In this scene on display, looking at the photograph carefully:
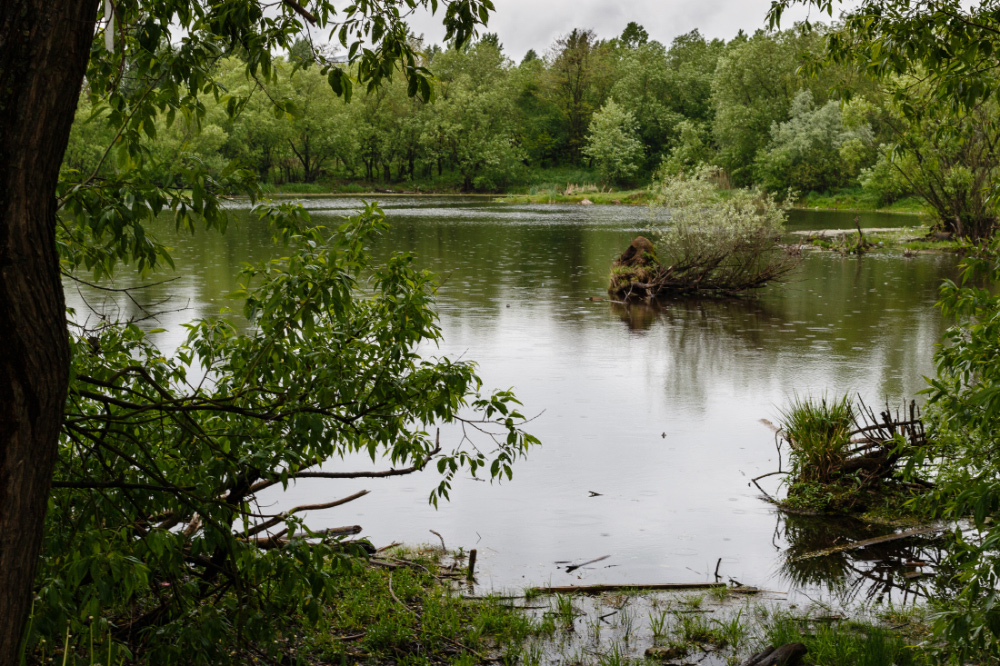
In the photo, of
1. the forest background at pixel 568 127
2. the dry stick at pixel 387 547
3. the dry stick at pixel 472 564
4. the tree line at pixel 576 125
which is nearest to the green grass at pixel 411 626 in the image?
the dry stick at pixel 472 564

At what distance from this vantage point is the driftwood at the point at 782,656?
4500mm

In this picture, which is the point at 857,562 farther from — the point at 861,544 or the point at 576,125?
the point at 576,125

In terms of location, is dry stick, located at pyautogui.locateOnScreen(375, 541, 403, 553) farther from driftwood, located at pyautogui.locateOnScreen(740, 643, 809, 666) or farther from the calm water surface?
driftwood, located at pyautogui.locateOnScreen(740, 643, 809, 666)

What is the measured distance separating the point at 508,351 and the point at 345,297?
9.87m

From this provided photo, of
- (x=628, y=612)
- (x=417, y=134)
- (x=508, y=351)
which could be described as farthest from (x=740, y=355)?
(x=417, y=134)

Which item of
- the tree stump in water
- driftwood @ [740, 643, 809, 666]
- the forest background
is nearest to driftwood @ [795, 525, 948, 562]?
driftwood @ [740, 643, 809, 666]

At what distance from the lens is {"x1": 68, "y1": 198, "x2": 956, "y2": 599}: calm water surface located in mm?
6746

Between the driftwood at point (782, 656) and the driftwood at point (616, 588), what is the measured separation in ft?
4.10

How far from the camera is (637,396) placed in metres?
11.3

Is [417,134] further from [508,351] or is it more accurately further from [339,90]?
[339,90]

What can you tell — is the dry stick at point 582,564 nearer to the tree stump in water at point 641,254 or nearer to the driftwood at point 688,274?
the driftwood at point 688,274

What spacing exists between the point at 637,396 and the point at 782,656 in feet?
22.5

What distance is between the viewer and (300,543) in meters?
3.27

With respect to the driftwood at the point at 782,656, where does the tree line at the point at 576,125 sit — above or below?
above
